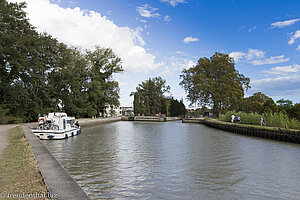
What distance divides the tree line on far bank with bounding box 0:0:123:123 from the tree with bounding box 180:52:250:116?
906 inches

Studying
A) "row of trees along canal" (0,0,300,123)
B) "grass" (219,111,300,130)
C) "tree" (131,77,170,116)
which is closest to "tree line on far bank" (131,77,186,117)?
"tree" (131,77,170,116)

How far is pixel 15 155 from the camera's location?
8.72 meters

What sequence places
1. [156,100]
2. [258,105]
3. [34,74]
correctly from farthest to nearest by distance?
[156,100] → [258,105] → [34,74]

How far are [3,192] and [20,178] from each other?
1.00 m

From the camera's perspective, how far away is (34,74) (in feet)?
114

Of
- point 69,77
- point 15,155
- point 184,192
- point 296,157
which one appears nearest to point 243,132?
point 296,157

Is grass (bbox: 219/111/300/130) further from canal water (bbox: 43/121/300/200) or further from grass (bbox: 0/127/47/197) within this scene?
grass (bbox: 0/127/47/197)

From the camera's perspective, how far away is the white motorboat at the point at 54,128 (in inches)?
838

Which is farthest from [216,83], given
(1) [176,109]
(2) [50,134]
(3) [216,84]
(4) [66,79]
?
(1) [176,109]

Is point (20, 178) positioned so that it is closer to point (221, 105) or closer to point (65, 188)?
point (65, 188)

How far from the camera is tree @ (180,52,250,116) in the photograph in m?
49.0

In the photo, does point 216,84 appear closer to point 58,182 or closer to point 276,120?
point 276,120

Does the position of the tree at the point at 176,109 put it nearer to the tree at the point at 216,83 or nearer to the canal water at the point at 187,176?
the tree at the point at 216,83

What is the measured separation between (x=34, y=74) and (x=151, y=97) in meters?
60.4
